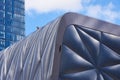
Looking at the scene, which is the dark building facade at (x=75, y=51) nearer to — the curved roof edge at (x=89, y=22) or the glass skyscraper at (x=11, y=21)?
the curved roof edge at (x=89, y=22)

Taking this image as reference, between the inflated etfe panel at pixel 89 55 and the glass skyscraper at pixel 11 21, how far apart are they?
293ft

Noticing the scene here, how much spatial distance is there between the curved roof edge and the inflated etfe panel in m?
0.16

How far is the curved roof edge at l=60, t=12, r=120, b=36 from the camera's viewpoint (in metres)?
12.6

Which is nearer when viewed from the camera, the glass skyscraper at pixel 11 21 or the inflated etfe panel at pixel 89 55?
the inflated etfe panel at pixel 89 55

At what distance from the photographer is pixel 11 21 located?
355 feet

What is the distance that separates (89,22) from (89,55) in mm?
1239

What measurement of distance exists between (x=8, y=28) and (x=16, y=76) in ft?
304

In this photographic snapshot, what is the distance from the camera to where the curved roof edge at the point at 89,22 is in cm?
1257

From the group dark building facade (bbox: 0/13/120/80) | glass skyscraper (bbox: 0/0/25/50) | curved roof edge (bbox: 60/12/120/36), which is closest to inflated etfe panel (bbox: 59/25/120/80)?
dark building facade (bbox: 0/13/120/80)

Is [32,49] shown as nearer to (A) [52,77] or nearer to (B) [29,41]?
(B) [29,41]

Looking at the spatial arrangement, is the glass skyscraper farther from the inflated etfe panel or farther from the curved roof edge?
the inflated etfe panel

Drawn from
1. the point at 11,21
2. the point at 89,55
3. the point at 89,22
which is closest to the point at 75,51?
the point at 89,55

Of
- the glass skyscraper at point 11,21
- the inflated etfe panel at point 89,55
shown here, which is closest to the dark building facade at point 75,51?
the inflated etfe panel at point 89,55

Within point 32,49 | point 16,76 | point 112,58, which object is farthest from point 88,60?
point 16,76
